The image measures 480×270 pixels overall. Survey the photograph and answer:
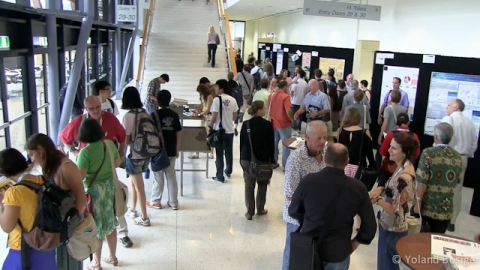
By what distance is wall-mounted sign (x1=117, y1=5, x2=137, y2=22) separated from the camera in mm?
12729

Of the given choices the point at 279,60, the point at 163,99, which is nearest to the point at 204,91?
the point at 163,99

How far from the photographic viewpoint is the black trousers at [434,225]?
3766 millimetres

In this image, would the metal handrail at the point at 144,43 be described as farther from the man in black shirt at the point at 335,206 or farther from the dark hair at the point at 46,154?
the man in black shirt at the point at 335,206

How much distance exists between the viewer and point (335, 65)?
491 inches

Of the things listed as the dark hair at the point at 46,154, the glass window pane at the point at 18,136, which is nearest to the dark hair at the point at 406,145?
the dark hair at the point at 46,154

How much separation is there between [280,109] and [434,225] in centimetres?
332

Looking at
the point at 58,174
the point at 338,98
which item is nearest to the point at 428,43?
the point at 338,98

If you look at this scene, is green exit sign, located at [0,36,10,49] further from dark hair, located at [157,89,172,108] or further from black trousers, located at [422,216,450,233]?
black trousers, located at [422,216,450,233]

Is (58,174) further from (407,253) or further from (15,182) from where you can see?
(407,253)

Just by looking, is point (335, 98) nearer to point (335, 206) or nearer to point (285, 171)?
point (285, 171)

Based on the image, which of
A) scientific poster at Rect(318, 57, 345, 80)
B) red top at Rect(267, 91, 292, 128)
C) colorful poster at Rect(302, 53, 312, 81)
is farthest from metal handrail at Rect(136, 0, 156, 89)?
red top at Rect(267, 91, 292, 128)

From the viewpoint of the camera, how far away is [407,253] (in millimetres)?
2537

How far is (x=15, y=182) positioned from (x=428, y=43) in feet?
30.9

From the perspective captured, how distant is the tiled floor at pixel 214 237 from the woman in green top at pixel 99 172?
27.6 inches
